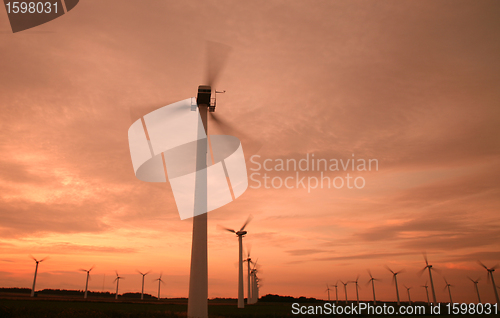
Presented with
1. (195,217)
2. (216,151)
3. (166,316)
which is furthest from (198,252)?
(216,151)

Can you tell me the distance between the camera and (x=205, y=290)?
29.3 meters

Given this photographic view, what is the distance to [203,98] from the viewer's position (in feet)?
121

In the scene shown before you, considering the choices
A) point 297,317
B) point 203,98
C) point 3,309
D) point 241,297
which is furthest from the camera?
point 241,297

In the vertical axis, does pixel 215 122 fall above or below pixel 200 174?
above

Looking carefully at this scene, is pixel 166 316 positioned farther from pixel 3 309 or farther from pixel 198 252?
pixel 3 309

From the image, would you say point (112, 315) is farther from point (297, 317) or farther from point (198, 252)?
point (297, 317)

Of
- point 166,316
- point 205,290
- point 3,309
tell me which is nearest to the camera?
point 205,290

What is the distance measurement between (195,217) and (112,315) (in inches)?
608

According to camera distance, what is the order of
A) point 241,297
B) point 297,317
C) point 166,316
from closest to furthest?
point 166,316 → point 297,317 → point 241,297

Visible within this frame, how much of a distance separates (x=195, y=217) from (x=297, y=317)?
36765 millimetres

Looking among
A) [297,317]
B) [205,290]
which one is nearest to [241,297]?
[297,317]

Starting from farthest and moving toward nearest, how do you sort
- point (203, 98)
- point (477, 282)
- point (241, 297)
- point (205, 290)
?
point (477, 282)
point (241, 297)
point (203, 98)
point (205, 290)

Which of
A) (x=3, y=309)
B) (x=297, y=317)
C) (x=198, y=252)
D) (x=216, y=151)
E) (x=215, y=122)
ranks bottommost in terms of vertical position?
(x=297, y=317)

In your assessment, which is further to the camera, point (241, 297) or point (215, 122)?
point (241, 297)
